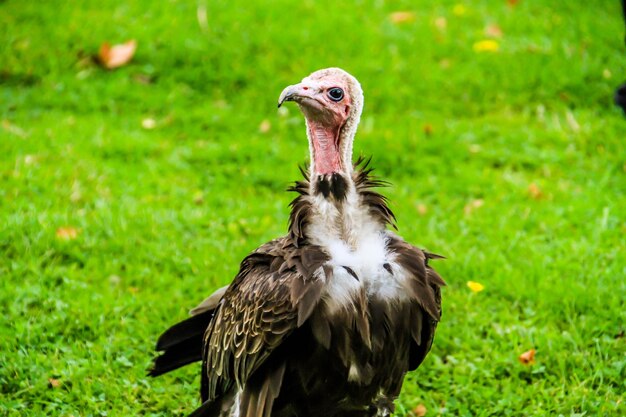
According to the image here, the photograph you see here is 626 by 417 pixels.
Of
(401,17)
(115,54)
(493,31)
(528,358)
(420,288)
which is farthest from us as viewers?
(401,17)

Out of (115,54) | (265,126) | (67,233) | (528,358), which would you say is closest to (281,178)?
(265,126)

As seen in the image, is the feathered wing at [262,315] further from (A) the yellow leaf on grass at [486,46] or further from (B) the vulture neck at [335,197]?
(A) the yellow leaf on grass at [486,46]

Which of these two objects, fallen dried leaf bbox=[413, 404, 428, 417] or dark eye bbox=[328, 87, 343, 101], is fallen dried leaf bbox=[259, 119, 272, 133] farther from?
dark eye bbox=[328, 87, 343, 101]

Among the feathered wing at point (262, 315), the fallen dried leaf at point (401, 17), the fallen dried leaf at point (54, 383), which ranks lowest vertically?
the fallen dried leaf at point (54, 383)

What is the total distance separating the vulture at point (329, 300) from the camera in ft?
11.0

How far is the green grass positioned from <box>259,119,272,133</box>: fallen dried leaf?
0.07 metres

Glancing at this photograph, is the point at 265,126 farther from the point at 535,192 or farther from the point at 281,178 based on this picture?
the point at 535,192

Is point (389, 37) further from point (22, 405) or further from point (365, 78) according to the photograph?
point (22, 405)

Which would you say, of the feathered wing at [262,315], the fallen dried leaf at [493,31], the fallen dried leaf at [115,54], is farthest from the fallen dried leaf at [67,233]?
the fallen dried leaf at [493,31]

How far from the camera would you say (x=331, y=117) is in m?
3.55

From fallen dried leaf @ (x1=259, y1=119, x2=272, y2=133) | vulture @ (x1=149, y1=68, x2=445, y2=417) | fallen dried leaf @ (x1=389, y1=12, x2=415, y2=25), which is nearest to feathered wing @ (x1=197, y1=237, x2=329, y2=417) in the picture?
vulture @ (x1=149, y1=68, x2=445, y2=417)

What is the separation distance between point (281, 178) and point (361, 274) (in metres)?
3.28

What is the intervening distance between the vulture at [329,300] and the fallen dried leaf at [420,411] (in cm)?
74

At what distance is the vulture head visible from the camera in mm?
3512
